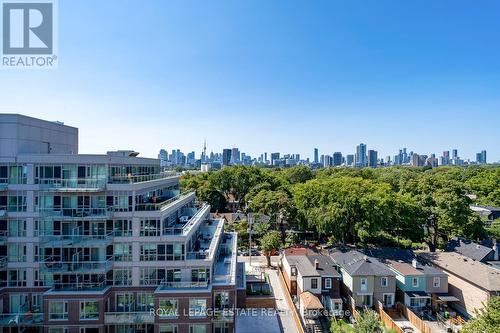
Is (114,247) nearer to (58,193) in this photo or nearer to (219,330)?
(58,193)

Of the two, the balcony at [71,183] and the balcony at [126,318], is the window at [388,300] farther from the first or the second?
the balcony at [71,183]

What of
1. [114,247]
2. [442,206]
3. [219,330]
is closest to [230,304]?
[219,330]

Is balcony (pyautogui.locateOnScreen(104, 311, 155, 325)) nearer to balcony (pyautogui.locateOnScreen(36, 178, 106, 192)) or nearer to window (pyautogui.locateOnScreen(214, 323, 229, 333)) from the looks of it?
window (pyautogui.locateOnScreen(214, 323, 229, 333))

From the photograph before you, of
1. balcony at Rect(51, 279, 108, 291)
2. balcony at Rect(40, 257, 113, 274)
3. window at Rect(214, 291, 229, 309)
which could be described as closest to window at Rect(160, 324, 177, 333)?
window at Rect(214, 291, 229, 309)

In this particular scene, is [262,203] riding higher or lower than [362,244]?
higher

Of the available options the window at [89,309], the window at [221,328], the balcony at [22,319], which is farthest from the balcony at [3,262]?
the window at [221,328]
